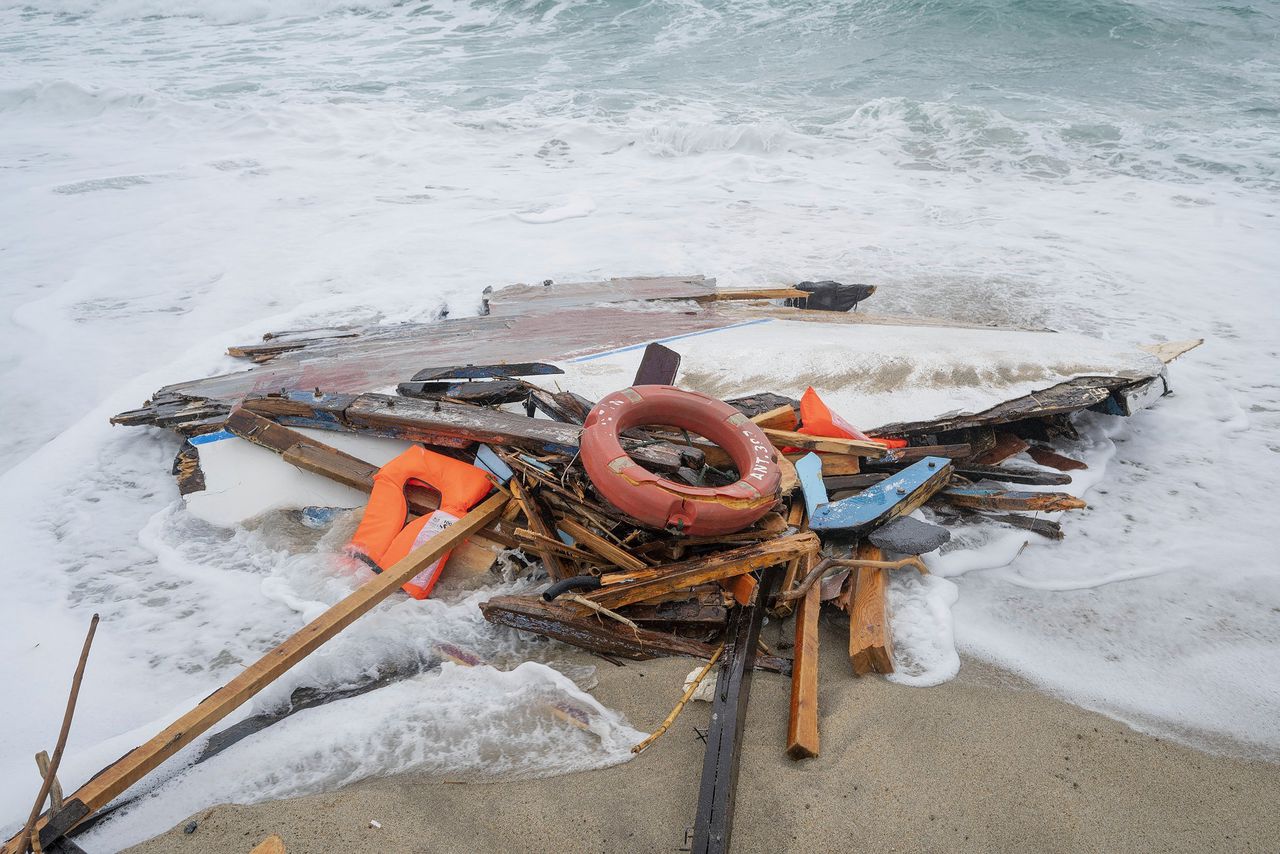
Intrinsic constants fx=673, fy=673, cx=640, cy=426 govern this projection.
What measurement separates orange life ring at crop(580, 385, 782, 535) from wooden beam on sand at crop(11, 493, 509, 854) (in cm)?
88

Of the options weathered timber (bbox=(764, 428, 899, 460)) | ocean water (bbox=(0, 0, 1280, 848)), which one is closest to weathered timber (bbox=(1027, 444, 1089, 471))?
ocean water (bbox=(0, 0, 1280, 848))

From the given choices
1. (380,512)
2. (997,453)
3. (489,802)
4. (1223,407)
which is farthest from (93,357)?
(1223,407)

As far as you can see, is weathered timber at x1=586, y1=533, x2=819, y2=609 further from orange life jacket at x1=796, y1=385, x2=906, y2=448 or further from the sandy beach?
orange life jacket at x1=796, y1=385, x2=906, y2=448

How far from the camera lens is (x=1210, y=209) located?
10719 mm

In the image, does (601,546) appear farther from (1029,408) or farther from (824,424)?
(1029,408)

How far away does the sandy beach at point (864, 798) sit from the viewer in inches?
94.1

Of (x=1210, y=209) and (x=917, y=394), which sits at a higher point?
(x=917, y=394)

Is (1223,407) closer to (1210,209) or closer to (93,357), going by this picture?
(1210,209)

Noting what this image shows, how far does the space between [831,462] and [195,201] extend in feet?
38.4

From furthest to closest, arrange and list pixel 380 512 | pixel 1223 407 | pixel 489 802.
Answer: pixel 1223 407 < pixel 380 512 < pixel 489 802

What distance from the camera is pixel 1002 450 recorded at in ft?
15.4

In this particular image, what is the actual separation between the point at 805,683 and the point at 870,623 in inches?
20.9

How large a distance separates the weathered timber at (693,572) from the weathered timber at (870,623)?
0.45 m

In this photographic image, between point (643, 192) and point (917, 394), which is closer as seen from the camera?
point (917, 394)
